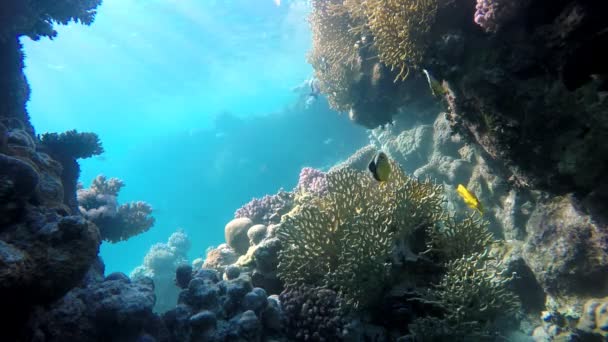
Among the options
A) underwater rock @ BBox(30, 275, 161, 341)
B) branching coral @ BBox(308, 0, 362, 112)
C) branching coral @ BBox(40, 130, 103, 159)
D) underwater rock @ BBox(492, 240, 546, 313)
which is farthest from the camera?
branching coral @ BBox(308, 0, 362, 112)

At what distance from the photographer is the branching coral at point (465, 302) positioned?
356cm

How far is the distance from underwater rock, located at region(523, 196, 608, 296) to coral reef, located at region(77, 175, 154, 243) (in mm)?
9549

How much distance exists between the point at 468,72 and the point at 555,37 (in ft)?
3.57

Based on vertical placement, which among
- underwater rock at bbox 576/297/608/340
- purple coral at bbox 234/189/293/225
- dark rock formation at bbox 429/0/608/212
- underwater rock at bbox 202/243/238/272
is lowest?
underwater rock at bbox 576/297/608/340

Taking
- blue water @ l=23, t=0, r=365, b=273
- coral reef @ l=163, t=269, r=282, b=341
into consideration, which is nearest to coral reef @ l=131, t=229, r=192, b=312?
blue water @ l=23, t=0, r=365, b=273

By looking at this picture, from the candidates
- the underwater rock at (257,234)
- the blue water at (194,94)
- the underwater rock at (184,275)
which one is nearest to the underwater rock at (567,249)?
the underwater rock at (257,234)

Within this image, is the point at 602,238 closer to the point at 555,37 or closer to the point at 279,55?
the point at 555,37

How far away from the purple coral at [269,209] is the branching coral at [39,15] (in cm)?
645

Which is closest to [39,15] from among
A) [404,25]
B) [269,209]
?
[269,209]

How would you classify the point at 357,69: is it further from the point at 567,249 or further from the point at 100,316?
the point at 100,316

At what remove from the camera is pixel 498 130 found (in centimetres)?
441

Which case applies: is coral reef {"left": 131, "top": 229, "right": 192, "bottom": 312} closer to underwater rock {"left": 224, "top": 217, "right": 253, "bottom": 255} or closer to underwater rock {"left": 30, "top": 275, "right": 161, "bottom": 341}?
underwater rock {"left": 224, "top": 217, "right": 253, "bottom": 255}

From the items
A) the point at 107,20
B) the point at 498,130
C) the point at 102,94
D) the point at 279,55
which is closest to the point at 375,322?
the point at 498,130

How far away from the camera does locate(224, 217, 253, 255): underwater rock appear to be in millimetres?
8102
